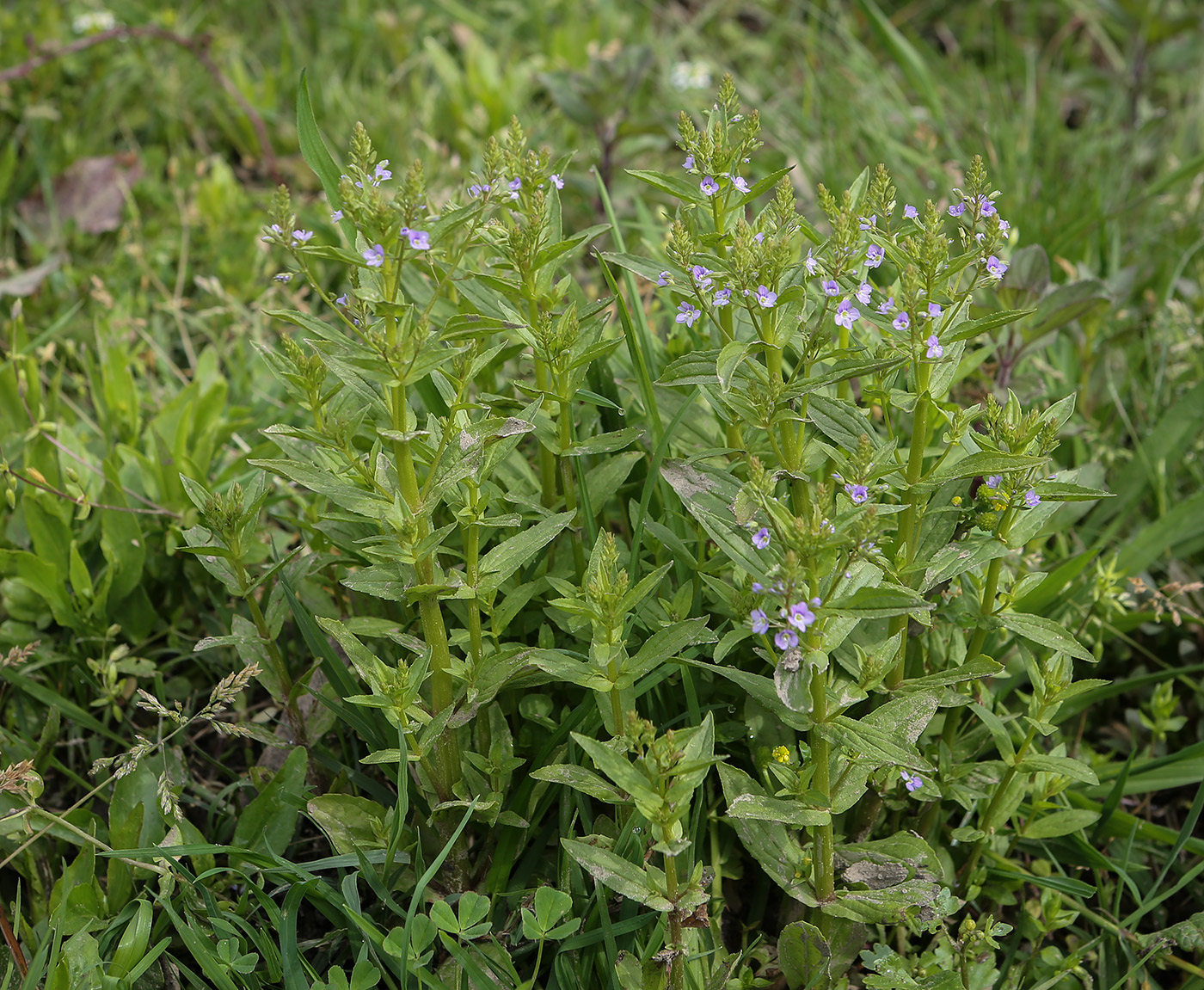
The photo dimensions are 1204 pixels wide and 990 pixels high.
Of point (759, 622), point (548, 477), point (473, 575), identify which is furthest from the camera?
point (548, 477)

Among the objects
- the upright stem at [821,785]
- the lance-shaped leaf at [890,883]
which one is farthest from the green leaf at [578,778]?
the lance-shaped leaf at [890,883]

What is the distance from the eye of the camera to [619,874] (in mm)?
1784

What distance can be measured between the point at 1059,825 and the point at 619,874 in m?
0.99

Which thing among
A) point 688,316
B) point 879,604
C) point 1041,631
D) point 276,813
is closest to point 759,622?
point 879,604

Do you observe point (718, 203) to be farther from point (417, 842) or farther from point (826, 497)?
point (417, 842)

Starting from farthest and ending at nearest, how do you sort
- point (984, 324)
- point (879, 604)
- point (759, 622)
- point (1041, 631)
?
point (1041, 631)
point (984, 324)
point (879, 604)
point (759, 622)

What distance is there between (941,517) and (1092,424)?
1.15 m

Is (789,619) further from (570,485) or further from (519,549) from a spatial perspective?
(570,485)

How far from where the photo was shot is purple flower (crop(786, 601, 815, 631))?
1.60 metres

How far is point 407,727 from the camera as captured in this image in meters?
1.86

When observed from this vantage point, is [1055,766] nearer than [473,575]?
No

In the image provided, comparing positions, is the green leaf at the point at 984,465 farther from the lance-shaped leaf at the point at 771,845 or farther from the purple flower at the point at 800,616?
the lance-shaped leaf at the point at 771,845

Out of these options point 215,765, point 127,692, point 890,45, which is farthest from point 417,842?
point 890,45

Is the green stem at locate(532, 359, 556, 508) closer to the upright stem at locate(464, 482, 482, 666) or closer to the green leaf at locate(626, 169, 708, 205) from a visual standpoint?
the upright stem at locate(464, 482, 482, 666)
